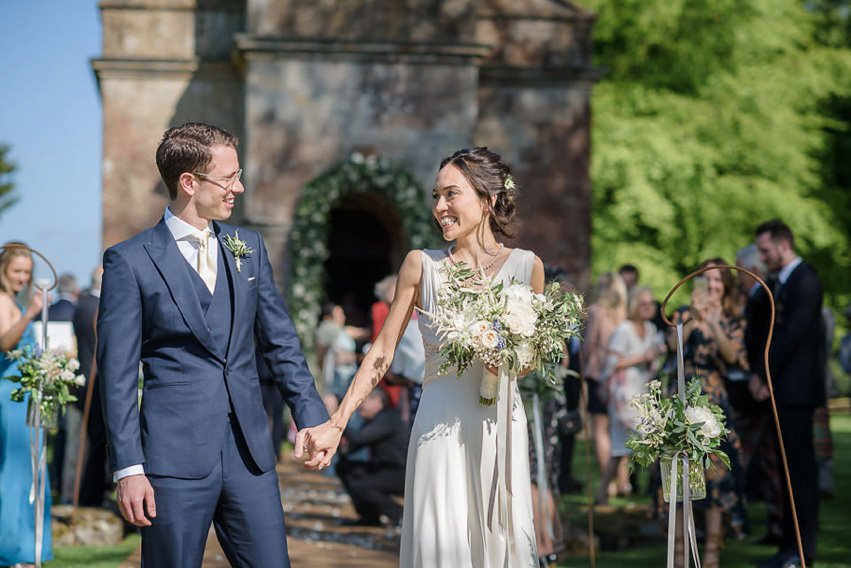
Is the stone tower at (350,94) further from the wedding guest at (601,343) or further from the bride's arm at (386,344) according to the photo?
the bride's arm at (386,344)

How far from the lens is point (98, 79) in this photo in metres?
18.5

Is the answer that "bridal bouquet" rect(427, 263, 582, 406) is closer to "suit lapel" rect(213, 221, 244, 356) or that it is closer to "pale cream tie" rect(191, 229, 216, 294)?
"suit lapel" rect(213, 221, 244, 356)

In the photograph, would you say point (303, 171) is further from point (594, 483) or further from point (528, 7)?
point (594, 483)

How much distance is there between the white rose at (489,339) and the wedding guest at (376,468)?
5770 mm

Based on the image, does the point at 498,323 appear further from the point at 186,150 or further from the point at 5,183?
the point at 5,183

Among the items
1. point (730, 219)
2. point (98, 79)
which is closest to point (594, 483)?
point (98, 79)

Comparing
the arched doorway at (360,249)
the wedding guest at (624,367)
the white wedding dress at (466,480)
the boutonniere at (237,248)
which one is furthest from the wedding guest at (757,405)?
the arched doorway at (360,249)

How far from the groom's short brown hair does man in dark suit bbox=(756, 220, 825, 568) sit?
4840mm

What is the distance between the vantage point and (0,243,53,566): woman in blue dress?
7.39 metres

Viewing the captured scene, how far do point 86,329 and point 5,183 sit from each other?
38.6 metres

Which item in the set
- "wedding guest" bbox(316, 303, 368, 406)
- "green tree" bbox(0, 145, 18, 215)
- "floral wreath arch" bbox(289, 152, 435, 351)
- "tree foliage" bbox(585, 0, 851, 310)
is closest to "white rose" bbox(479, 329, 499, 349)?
"wedding guest" bbox(316, 303, 368, 406)

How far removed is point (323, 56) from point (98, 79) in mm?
3972

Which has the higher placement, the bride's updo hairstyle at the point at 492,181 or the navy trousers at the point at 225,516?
the bride's updo hairstyle at the point at 492,181

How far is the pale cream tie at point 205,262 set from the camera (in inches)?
167
